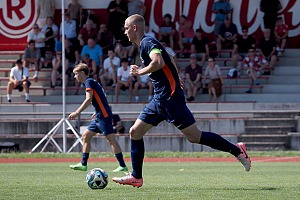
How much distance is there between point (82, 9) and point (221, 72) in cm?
600

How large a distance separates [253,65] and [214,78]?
5.19ft

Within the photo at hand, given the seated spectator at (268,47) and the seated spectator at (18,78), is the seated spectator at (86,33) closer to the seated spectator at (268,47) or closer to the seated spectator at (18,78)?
the seated spectator at (18,78)

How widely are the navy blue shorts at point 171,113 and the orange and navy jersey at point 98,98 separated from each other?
15.8 feet

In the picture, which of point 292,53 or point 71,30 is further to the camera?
point 71,30

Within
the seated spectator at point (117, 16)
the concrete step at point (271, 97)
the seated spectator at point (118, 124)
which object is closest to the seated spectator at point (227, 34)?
the concrete step at point (271, 97)

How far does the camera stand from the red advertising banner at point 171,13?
31406 mm

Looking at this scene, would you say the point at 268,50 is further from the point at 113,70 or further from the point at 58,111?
the point at 58,111

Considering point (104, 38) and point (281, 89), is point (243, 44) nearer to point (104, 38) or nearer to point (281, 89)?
point (281, 89)

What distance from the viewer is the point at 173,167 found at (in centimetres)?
1856

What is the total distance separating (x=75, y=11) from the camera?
3144 centimetres

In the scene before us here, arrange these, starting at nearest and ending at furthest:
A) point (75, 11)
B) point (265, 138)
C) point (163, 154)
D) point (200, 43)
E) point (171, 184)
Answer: point (171, 184), point (163, 154), point (265, 138), point (200, 43), point (75, 11)

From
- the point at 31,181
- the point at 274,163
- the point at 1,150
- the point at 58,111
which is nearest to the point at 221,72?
the point at 58,111

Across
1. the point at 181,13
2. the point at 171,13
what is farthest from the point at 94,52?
the point at 181,13

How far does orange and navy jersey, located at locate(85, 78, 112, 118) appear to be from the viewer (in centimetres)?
1650
